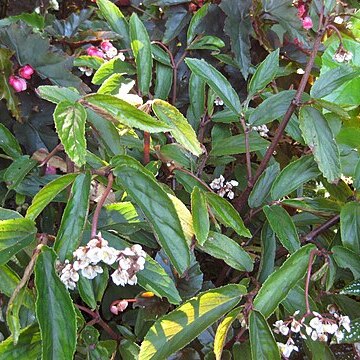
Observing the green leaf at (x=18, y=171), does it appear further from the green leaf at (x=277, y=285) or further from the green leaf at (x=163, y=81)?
the green leaf at (x=277, y=285)

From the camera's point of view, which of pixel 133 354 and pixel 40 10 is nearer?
pixel 133 354

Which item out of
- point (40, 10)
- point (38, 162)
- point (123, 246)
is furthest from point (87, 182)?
point (40, 10)

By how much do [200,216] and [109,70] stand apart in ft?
1.13

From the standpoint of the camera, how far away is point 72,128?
1.72 feet

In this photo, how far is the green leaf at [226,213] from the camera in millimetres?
642

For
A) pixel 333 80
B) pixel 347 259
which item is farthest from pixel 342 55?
pixel 347 259

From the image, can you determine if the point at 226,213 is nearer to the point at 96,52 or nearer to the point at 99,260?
the point at 99,260

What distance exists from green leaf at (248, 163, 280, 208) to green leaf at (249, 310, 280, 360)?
0.23 meters

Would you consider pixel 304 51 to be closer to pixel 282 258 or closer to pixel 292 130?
pixel 292 130

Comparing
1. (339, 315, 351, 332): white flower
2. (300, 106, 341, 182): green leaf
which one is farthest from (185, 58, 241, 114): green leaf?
(339, 315, 351, 332): white flower

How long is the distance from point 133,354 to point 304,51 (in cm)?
71

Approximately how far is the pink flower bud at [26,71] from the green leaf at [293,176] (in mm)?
430

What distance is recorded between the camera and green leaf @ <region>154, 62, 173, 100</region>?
0.88m

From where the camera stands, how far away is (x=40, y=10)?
3.62 feet
